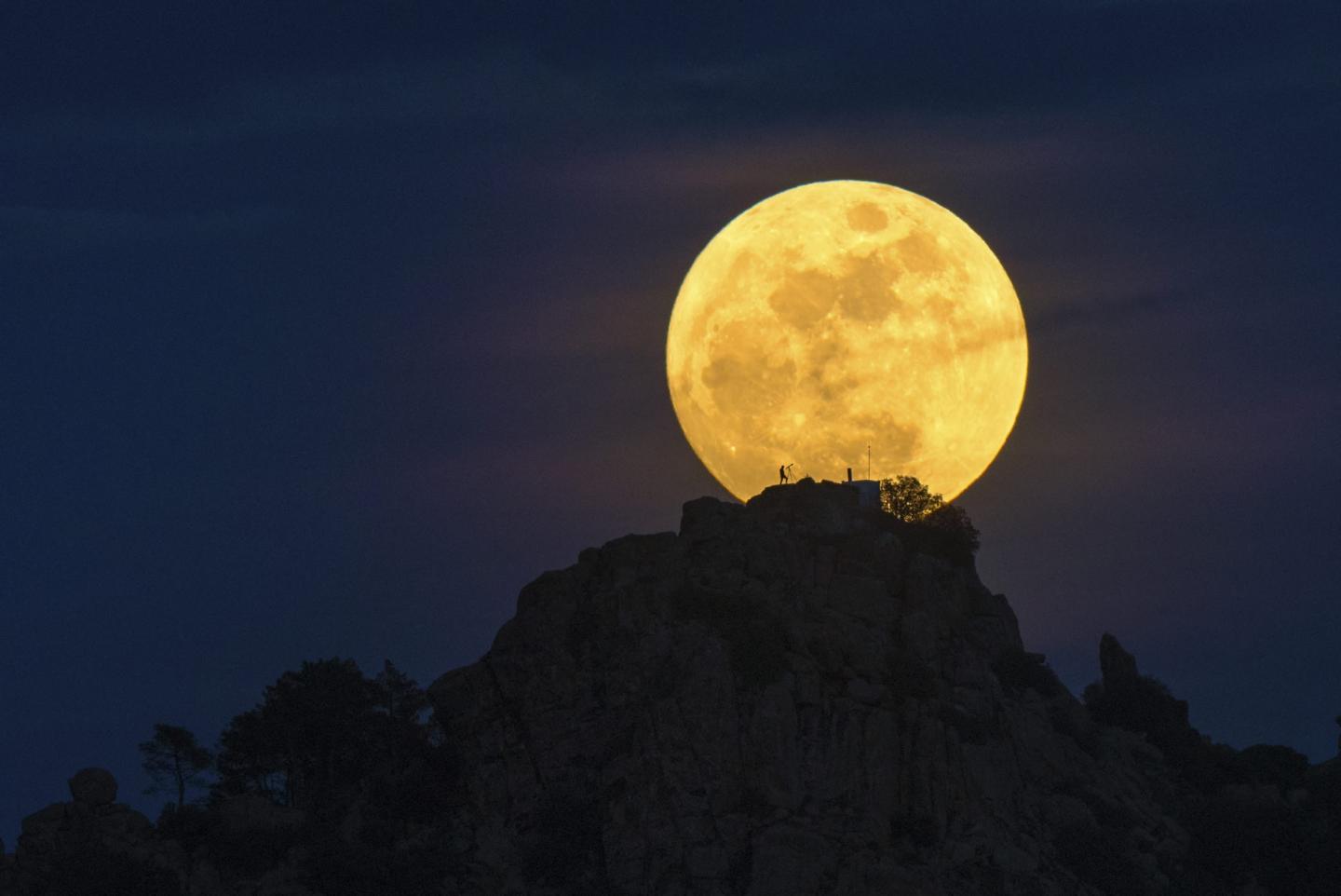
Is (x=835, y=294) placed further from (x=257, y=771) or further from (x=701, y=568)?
(x=257, y=771)

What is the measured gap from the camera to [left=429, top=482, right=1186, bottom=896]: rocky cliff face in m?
151

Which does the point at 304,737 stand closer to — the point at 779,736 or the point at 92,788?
the point at 92,788

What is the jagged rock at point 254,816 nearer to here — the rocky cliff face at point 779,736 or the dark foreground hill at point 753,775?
the dark foreground hill at point 753,775

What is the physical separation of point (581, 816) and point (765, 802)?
1196cm

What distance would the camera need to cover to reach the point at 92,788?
163 meters

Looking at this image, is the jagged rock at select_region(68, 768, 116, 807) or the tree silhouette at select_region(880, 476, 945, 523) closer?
the jagged rock at select_region(68, 768, 116, 807)

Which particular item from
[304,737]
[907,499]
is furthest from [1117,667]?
[304,737]

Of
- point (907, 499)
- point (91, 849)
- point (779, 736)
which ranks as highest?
point (907, 499)

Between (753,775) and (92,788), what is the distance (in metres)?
40.6

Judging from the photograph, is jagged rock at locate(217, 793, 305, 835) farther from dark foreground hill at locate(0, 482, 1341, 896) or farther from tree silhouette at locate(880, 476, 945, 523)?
tree silhouette at locate(880, 476, 945, 523)

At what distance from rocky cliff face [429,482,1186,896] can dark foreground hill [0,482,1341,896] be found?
0.52ft


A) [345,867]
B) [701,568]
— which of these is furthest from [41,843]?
[701,568]

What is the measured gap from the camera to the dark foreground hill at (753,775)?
498ft

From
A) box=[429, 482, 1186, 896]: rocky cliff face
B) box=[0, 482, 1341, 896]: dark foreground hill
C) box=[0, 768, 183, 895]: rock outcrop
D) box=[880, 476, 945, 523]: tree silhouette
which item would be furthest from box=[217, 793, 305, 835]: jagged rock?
box=[880, 476, 945, 523]: tree silhouette
